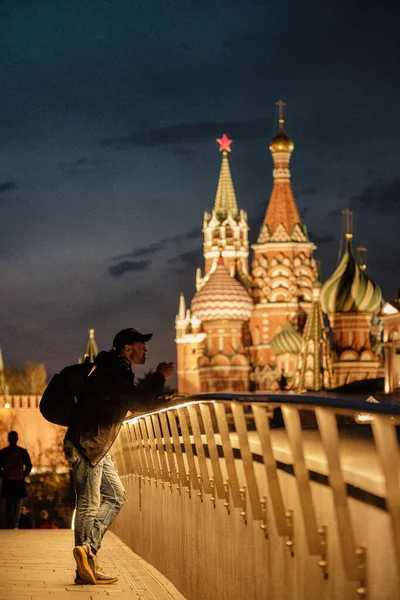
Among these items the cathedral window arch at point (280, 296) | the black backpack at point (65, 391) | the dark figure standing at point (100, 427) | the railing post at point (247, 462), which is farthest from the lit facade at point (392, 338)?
the railing post at point (247, 462)

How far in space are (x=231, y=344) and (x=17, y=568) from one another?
113m

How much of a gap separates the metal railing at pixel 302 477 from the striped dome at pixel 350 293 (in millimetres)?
98017

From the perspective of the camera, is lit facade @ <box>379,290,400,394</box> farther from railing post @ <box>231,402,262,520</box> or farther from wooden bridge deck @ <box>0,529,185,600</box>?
railing post @ <box>231,402,262,520</box>

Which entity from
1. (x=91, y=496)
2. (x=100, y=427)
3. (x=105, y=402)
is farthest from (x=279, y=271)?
(x=105, y=402)

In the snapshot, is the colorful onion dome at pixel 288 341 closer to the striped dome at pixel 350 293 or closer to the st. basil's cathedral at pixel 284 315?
the st. basil's cathedral at pixel 284 315

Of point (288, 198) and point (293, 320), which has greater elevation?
point (288, 198)

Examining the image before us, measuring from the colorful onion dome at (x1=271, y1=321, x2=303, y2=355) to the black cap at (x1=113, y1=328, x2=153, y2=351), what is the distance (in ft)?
358

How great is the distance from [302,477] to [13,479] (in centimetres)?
1251

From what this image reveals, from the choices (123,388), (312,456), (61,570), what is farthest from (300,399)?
(61,570)

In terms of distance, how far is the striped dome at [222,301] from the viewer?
407 ft

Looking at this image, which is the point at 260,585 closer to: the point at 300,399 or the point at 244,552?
the point at 244,552

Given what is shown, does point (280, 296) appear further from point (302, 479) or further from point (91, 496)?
point (302, 479)

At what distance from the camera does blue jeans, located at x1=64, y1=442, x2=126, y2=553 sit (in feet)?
30.6

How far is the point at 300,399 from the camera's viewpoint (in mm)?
5496
